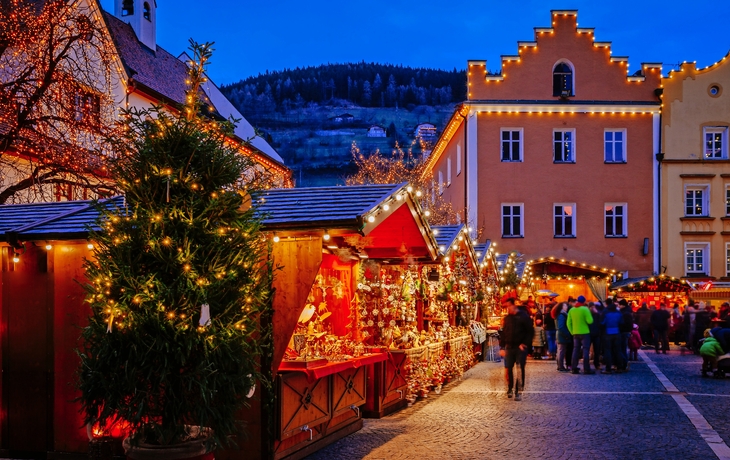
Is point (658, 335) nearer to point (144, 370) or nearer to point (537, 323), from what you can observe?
point (537, 323)

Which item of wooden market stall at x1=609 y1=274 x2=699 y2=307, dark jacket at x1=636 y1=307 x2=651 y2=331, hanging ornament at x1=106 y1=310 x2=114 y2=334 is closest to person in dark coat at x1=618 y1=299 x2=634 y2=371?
dark jacket at x1=636 y1=307 x2=651 y2=331

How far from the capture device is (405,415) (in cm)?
1211

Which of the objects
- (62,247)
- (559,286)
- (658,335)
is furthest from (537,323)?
(62,247)

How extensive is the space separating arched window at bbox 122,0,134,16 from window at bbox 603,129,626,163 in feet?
70.5

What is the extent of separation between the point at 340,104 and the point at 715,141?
78.9m

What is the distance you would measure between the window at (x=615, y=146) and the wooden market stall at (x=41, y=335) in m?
29.9

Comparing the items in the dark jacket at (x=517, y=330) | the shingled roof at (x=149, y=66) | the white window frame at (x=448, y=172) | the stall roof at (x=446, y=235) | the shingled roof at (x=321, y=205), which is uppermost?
the shingled roof at (x=149, y=66)

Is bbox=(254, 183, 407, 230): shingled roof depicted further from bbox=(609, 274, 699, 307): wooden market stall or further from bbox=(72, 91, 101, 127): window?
bbox=(609, 274, 699, 307): wooden market stall

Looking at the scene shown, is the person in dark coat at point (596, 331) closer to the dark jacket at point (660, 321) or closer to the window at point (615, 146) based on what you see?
the dark jacket at point (660, 321)

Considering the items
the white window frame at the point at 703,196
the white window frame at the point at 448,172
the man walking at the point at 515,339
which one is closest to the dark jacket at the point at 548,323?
the man walking at the point at 515,339

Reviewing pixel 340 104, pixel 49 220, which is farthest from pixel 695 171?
pixel 340 104

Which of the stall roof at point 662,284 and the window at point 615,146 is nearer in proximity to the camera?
the stall roof at point 662,284

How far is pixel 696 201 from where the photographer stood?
36.1 m

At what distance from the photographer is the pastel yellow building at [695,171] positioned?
35.5 meters
